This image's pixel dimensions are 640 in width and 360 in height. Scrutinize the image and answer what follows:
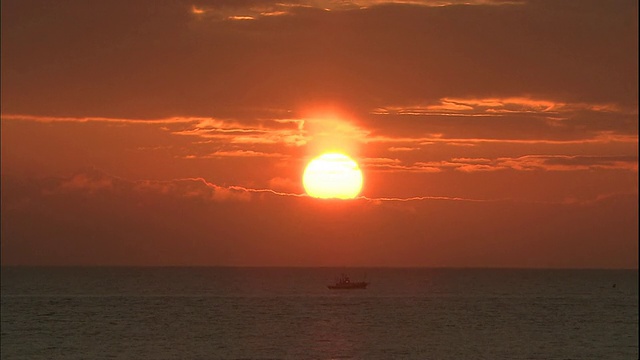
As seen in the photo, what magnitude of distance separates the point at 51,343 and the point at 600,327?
6728 centimetres

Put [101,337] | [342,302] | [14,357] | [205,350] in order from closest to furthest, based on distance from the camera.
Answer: [14,357], [205,350], [101,337], [342,302]

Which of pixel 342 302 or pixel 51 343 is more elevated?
pixel 342 302

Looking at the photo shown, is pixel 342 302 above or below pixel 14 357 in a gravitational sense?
above

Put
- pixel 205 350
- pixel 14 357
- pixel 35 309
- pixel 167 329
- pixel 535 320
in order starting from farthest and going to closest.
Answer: pixel 35 309 < pixel 535 320 < pixel 167 329 < pixel 205 350 < pixel 14 357

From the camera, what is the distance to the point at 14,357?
8119cm

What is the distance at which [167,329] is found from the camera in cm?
11144

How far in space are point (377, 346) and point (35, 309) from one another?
69.5 metres

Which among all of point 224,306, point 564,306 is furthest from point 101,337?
point 564,306

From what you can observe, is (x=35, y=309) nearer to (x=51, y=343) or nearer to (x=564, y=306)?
(x=51, y=343)

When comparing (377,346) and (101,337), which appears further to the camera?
(101,337)

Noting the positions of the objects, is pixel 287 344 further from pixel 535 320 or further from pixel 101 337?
pixel 535 320

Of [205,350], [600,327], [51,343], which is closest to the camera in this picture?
[205,350]

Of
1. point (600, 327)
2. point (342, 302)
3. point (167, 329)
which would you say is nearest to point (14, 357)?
point (167, 329)

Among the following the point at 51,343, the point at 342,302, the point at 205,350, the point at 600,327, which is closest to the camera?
the point at 205,350
